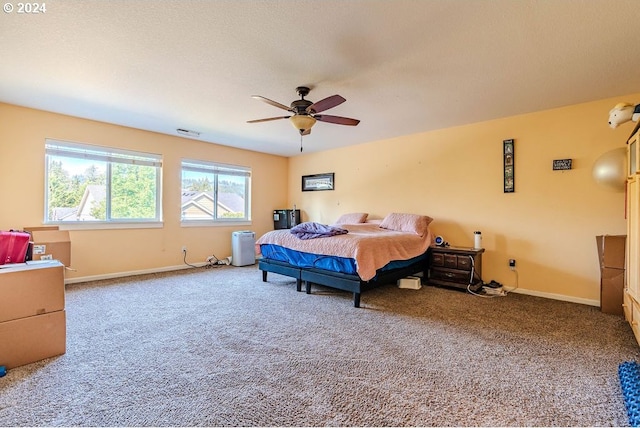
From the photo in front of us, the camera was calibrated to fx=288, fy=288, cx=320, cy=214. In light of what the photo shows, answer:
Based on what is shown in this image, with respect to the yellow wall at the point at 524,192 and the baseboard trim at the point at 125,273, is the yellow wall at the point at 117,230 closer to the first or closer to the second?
the baseboard trim at the point at 125,273

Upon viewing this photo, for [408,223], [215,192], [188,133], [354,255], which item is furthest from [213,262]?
[408,223]

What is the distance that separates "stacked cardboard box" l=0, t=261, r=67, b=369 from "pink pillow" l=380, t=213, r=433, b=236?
4.03 meters

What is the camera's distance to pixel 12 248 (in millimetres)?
2410

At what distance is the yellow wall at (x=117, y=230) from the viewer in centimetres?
375

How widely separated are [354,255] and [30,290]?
269 cm

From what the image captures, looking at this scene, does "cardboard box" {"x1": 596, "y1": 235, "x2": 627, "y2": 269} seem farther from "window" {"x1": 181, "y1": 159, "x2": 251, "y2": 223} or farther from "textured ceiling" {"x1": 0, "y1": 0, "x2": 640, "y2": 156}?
"window" {"x1": 181, "y1": 159, "x2": 251, "y2": 223}

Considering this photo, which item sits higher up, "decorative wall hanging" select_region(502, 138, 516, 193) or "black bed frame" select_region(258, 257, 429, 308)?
"decorative wall hanging" select_region(502, 138, 516, 193)

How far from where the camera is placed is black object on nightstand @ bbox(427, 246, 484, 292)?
12.9 feet

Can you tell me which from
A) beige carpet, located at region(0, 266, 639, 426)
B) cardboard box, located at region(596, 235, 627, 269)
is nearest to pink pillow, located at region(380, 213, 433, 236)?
beige carpet, located at region(0, 266, 639, 426)

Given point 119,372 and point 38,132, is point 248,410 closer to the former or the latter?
point 119,372

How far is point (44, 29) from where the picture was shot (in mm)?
2125

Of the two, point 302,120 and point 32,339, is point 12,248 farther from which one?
point 302,120

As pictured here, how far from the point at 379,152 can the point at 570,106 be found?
2.72 metres

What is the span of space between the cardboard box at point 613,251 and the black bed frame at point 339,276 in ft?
6.49
